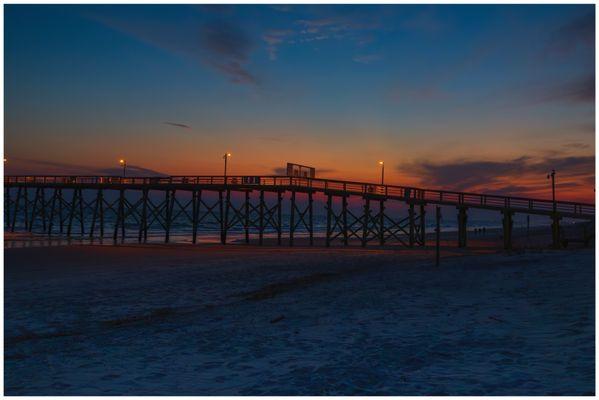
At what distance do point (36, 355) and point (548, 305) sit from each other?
8.82 m

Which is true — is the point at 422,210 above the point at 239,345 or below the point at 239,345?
above

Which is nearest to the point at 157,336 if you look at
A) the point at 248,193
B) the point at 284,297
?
the point at 284,297

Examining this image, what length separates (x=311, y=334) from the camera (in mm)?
8258

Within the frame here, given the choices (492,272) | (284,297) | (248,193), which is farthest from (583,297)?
(248,193)

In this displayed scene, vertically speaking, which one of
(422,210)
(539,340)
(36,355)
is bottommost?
(36,355)

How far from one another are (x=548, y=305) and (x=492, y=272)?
5437mm

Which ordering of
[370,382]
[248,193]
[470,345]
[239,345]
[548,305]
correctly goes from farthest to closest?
[248,193], [548,305], [239,345], [470,345], [370,382]

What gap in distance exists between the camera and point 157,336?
28.0ft

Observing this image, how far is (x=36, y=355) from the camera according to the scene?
24.8 ft

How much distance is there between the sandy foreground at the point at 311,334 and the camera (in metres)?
5.91

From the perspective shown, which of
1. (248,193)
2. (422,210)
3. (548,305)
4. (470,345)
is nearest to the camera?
(470,345)

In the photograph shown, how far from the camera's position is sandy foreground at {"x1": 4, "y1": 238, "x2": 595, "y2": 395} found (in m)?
5.91

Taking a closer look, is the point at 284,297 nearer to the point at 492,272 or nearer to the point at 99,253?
the point at 492,272

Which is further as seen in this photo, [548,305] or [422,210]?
[422,210]
